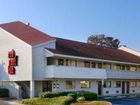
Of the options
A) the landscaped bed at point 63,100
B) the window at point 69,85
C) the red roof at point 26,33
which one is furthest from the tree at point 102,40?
the landscaped bed at point 63,100

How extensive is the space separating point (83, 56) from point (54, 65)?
5.65 meters

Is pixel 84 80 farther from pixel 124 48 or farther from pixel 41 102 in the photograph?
pixel 124 48

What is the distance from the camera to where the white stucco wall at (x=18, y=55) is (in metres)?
37.5

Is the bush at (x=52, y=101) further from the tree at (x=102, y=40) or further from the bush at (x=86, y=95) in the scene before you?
the tree at (x=102, y=40)

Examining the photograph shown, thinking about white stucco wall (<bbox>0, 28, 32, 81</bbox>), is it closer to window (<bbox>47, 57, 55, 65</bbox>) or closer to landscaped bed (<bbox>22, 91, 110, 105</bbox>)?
window (<bbox>47, 57, 55, 65</bbox>)

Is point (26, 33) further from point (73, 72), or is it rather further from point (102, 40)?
point (102, 40)

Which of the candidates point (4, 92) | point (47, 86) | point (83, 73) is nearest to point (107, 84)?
point (83, 73)

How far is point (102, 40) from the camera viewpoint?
89.1 metres

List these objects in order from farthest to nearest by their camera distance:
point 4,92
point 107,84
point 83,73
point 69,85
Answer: point 107,84 < point 69,85 < point 83,73 < point 4,92

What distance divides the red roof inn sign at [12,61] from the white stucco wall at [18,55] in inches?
17.2

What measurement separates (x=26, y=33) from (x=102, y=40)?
5019 centimetres

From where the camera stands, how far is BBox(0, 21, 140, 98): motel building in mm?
37812

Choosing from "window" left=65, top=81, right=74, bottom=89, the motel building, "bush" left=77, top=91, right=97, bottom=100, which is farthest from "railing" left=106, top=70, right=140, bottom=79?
"bush" left=77, top=91, right=97, bottom=100

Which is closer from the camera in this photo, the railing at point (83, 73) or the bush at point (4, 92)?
the railing at point (83, 73)
